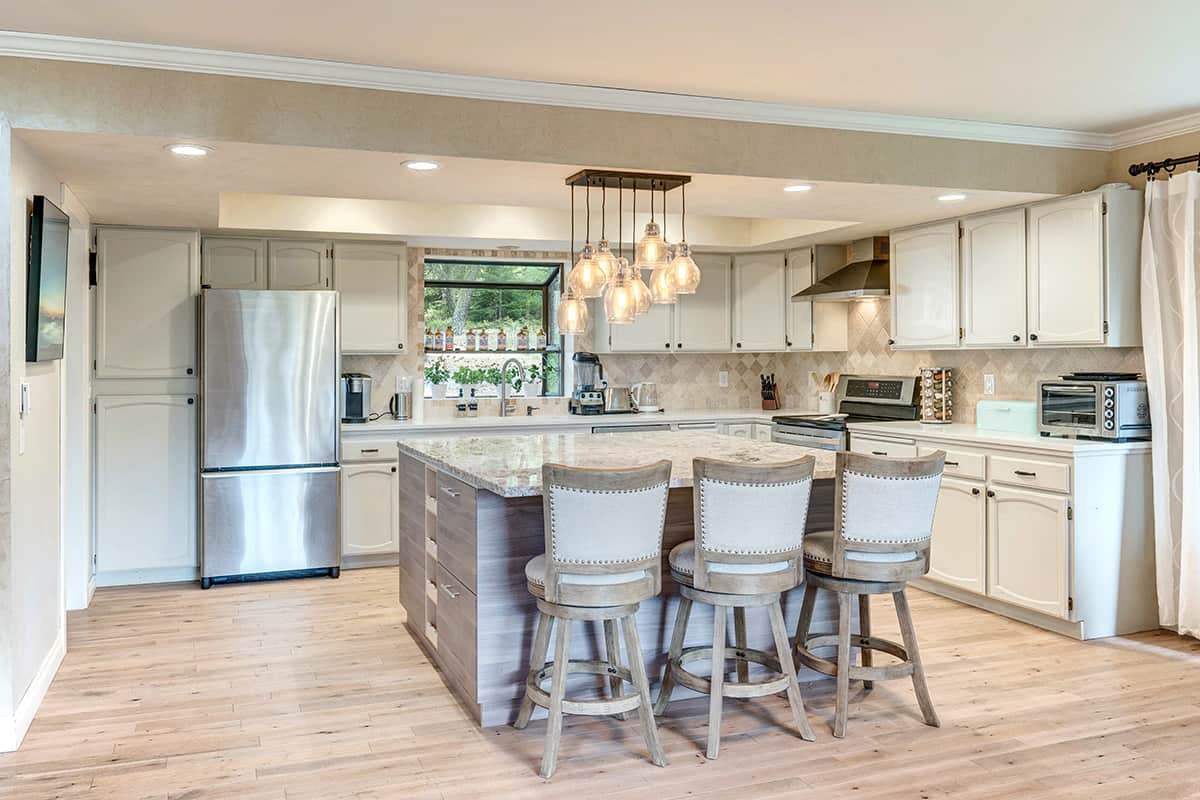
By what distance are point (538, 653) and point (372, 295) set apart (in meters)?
3.45

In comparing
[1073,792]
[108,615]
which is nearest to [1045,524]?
[1073,792]

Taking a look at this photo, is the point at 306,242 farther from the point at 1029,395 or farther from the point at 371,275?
the point at 1029,395

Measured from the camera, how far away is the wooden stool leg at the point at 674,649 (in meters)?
3.35

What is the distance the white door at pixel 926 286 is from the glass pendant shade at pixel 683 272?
2.07 meters

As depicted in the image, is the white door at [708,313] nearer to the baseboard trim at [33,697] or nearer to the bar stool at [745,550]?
the bar stool at [745,550]

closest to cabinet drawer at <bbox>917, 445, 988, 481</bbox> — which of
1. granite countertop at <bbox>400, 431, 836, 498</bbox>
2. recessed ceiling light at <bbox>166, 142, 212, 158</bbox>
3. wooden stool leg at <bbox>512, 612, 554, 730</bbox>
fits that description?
granite countertop at <bbox>400, 431, 836, 498</bbox>

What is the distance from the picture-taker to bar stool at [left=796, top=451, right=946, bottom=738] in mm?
3143

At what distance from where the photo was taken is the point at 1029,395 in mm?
5234

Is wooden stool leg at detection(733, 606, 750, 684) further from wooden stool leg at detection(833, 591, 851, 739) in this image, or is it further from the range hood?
the range hood

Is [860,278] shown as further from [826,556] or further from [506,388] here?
[826,556]

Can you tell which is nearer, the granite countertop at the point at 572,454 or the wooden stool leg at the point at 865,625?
the granite countertop at the point at 572,454

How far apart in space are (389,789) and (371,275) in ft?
12.6

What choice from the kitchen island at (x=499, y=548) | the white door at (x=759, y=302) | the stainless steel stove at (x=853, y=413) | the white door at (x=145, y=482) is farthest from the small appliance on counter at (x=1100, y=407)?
the white door at (x=145, y=482)

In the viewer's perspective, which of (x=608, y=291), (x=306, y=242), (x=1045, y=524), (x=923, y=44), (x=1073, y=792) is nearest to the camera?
(x=1073, y=792)
